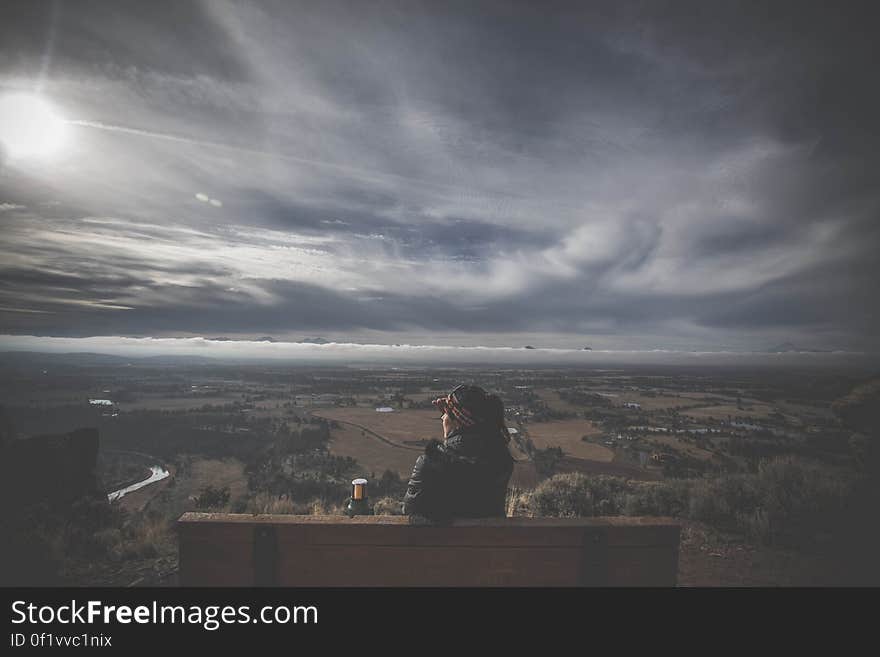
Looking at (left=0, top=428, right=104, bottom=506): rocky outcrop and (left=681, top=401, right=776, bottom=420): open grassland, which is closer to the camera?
(left=0, top=428, right=104, bottom=506): rocky outcrop

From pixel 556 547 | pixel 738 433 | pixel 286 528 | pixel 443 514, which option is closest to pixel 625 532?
pixel 556 547

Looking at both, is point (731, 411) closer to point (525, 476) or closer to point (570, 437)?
point (570, 437)

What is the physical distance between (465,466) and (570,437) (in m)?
25.5

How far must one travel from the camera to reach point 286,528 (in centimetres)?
209

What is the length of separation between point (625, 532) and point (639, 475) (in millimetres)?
14933

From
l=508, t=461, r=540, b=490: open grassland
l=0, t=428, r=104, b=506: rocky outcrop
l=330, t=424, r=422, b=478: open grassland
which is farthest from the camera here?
l=330, t=424, r=422, b=478: open grassland

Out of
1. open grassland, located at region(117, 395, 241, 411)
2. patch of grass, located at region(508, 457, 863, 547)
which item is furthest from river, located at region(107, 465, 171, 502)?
A: open grassland, located at region(117, 395, 241, 411)

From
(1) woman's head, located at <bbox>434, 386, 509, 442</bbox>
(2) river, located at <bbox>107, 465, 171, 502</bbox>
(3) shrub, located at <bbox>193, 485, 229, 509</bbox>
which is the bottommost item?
(2) river, located at <bbox>107, 465, 171, 502</bbox>

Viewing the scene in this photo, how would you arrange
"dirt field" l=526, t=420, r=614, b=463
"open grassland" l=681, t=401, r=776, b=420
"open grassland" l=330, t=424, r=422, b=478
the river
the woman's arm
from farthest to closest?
"open grassland" l=681, t=401, r=776, b=420 < "dirt field" l=526, t=420, r=614, b=463 < "open grassland" l=330, t=424, r=422, b=478 < the river < the woman's arm

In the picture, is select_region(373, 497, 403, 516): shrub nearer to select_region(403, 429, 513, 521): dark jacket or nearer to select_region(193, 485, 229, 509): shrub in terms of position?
select_region(193, 485, 229, 509): shrub

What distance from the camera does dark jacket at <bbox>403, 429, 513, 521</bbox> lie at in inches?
89.4

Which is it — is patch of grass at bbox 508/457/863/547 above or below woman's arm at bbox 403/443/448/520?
below

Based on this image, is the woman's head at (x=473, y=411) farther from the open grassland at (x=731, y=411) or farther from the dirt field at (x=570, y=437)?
the open grassland at (x=731, y=411)

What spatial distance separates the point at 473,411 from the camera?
2762 millimetres
